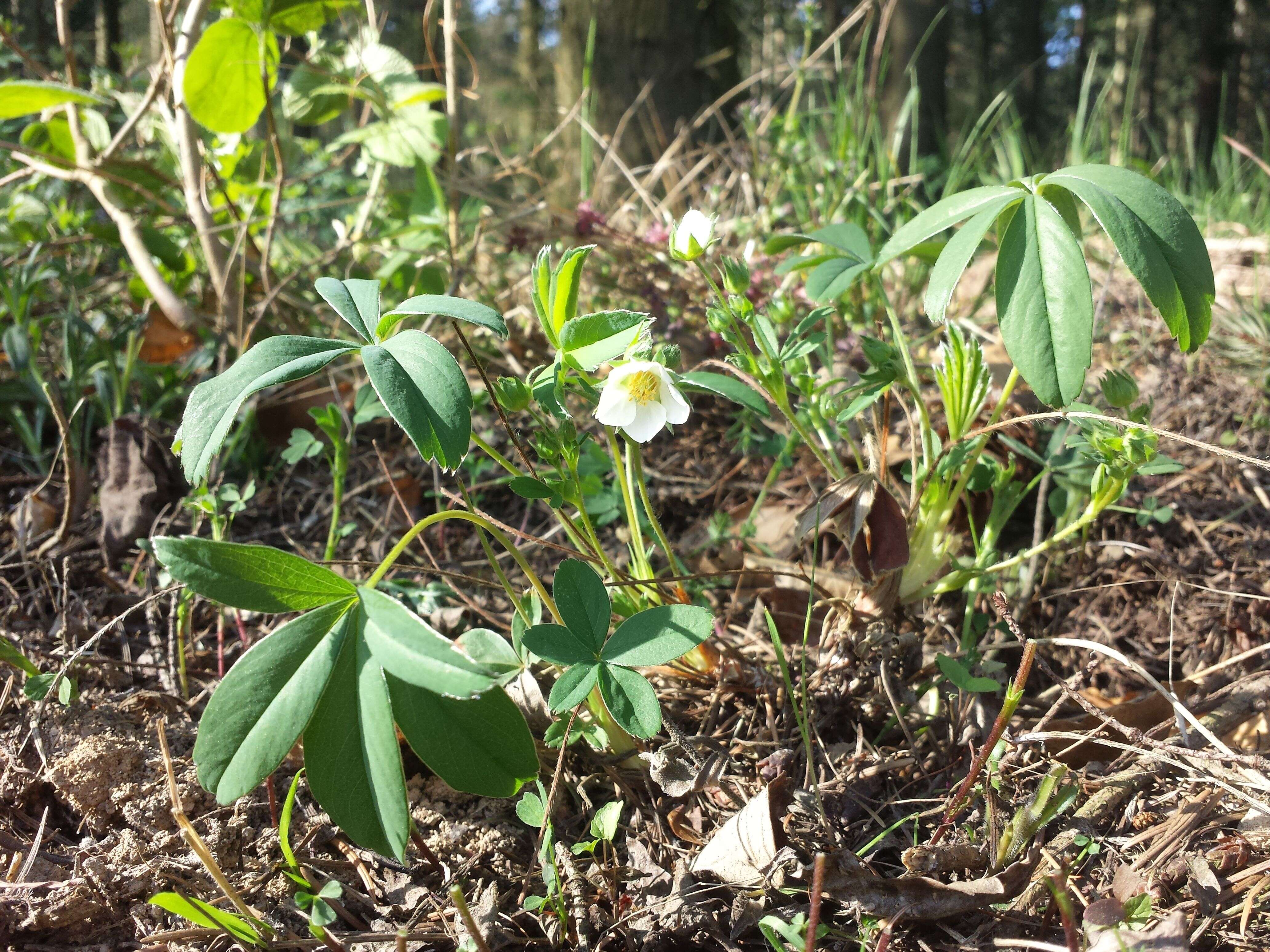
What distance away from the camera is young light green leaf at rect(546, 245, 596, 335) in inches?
39.6

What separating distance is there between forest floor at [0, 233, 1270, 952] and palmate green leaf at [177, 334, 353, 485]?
31 cm

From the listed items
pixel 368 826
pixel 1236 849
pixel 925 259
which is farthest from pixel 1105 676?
pixel 368 826

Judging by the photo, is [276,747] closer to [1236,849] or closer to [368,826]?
[368,826]

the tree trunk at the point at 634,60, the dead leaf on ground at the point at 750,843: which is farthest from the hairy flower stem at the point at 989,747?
the tree trunk at the point at 634,60

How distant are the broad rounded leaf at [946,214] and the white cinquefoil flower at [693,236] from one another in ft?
0.82

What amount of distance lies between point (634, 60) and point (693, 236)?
3.36 metres

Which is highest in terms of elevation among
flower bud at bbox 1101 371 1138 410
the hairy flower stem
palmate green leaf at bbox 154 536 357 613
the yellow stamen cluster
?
the yellow stamen cluster

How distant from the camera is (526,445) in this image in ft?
5.14

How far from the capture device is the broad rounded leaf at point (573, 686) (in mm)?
877

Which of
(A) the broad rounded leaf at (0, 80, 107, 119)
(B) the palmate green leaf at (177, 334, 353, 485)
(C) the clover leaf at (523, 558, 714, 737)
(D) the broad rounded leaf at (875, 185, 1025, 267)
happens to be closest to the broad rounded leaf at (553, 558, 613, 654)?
(C) the clover leaf at (523, 558, 714, 737)

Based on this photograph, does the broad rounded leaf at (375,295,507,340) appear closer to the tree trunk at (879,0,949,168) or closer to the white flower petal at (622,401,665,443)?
the white flower petal at (622,401,665,443)

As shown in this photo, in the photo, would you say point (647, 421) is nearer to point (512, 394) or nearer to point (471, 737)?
point (512, 394)

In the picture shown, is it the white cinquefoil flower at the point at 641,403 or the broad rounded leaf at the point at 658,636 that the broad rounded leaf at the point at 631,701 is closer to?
the broad rounded leaf at the point at 658,636

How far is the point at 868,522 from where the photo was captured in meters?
1.15
